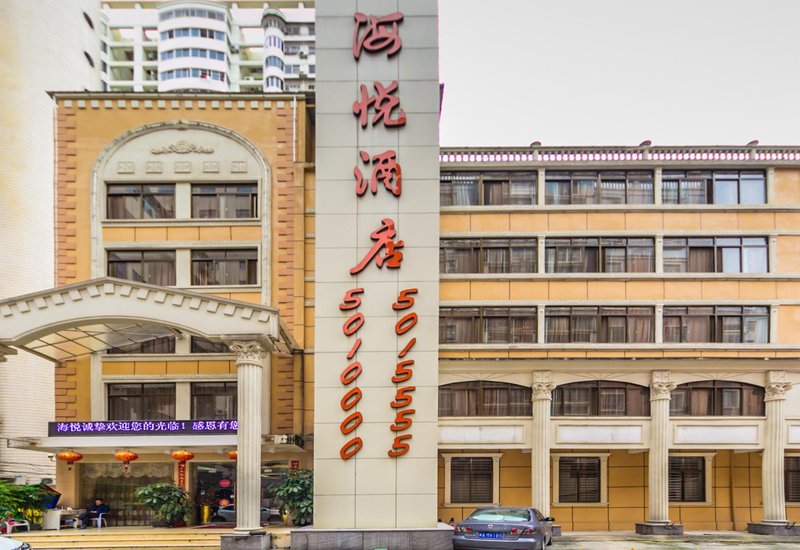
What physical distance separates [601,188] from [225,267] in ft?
45.7

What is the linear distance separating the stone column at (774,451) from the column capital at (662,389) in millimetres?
3421

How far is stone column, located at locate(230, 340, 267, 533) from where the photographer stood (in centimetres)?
1797

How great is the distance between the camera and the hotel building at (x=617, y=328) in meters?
24.0

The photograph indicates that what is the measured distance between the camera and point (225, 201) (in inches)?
956

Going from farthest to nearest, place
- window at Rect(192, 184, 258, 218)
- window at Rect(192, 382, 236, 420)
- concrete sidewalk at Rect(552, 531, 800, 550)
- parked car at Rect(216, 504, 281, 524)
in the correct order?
window at Rect(192, 184, 258, 218)
window at Rect(192, 382, 236, 420)
parked car at Rect(216, 504, 281, 524)
concrete sidewalk at Rect(552, 531, 800, 550)

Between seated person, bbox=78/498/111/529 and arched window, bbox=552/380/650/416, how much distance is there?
51.9 ft

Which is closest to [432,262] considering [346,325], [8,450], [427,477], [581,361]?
[346,325]

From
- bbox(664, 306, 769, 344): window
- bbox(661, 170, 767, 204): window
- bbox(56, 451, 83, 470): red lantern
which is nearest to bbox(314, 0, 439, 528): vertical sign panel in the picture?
bbox(56, 451, 83, 470): red lantern

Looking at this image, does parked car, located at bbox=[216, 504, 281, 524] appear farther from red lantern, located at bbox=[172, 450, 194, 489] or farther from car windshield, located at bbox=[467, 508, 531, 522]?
car windshield, located at bbox=[467, 508, 531, 522]

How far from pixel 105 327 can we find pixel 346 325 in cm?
779

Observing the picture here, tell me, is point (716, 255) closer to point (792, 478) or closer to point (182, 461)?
point (792, 478)

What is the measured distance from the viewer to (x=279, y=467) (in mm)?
23812

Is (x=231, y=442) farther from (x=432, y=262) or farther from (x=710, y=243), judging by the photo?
(x=710, y=243)

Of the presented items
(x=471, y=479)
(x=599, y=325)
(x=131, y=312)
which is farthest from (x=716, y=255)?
(x=131, y=312)
